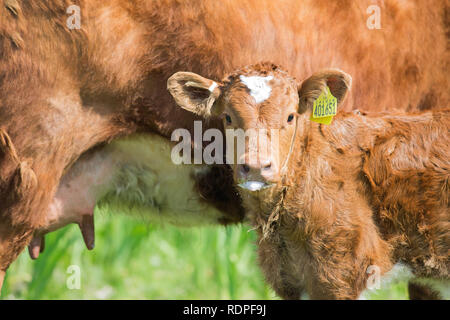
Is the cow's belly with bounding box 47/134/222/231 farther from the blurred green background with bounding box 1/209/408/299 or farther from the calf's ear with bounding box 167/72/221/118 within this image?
the blurred green background with bounding box 1/209/408/299

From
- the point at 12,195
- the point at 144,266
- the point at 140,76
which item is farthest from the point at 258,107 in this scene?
the point at 144,266

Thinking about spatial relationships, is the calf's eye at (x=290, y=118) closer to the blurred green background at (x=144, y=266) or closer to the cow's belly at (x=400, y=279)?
the cow's belly at (x=400, y=279)

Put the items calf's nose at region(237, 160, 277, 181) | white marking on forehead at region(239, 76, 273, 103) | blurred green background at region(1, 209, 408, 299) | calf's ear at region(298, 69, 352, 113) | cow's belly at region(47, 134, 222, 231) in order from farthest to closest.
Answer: blurred green background at region(1, 209, 408, 299)
cow's belly at region(47, 134, 222, 231)
calf's ear at region(298, 69, 352, 113)
white marking on forehead at region(239, 76, 273, 103)
calf's nose at region(237, 160, 277, 181)

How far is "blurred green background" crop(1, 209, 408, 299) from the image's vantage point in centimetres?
596

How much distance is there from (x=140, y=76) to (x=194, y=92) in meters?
0.34

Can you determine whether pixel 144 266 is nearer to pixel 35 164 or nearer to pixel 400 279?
pixel 35 164

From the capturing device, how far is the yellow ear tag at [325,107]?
3486 millimetres

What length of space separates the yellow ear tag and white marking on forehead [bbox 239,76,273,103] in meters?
0.27

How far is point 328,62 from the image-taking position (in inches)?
159

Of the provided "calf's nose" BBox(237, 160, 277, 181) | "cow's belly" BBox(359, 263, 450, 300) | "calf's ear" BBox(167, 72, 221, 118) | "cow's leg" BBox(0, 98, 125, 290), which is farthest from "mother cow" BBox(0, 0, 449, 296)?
"cow's belly" BBox(359, 263, 450, 300)

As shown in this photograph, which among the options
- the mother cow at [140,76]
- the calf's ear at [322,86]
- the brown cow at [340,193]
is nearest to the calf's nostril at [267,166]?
the brown cow at [340,193]

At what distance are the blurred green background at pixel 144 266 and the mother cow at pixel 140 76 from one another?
1.81 metres
